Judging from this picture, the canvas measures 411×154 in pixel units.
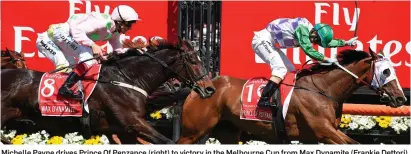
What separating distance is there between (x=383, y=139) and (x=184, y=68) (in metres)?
3.58

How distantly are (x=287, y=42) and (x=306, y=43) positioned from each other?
1.25 ft

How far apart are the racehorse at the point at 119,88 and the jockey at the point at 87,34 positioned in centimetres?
20

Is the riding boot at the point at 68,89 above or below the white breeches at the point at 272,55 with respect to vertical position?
below

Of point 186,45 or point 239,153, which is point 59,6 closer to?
point 186,45

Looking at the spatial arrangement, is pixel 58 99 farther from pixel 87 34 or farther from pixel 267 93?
pixel 267 93

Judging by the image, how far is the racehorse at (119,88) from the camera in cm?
850

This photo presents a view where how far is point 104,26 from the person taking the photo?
28.3ft

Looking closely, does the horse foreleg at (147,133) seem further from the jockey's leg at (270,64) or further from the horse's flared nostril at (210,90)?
the jockey's leg at (270,64)

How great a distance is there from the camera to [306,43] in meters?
8.75

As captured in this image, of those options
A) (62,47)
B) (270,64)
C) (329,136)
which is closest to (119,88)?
(62,47)

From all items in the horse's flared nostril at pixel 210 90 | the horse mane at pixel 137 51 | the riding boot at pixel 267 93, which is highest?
the horse mane at pixel 137 51

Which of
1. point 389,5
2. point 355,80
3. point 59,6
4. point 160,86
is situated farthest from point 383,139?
point 59,6

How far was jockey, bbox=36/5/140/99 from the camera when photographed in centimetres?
847

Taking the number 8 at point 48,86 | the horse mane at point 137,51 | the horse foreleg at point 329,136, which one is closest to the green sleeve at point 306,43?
the horse foreleg at point 329,136
